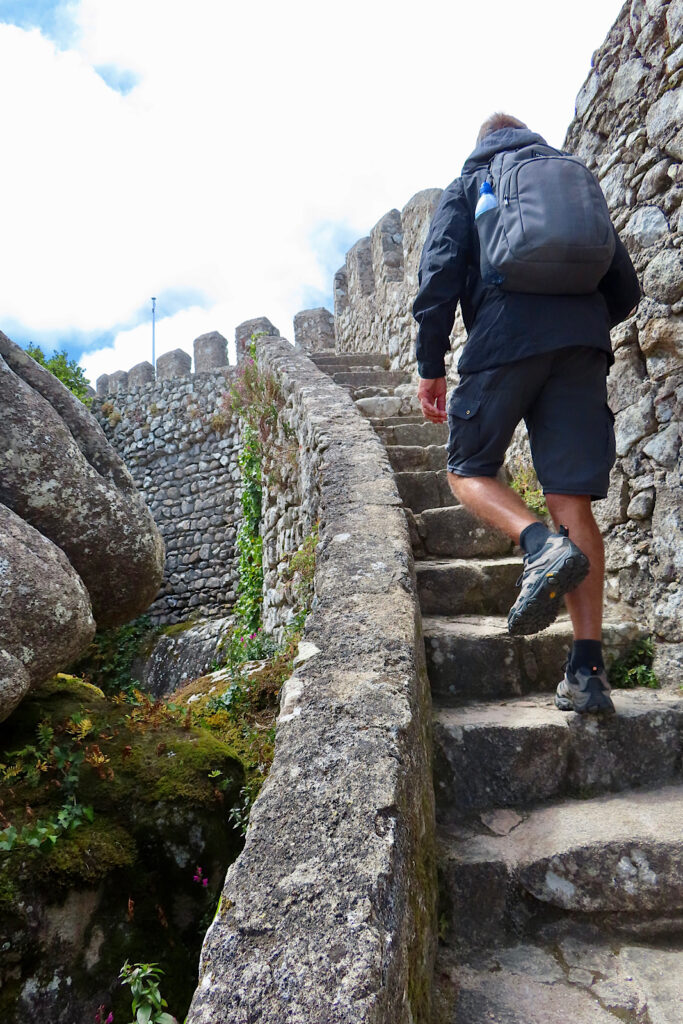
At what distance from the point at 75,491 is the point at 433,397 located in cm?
234

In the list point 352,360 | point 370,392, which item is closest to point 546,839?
point 370,392

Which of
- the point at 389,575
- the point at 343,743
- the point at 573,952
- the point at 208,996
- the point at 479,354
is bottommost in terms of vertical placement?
the point at 573,952

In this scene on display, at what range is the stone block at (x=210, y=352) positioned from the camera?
1213 cm

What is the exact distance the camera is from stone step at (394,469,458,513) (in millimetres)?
3735

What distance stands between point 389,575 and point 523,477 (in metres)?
1.70

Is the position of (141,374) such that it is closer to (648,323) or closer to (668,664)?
(648,323)

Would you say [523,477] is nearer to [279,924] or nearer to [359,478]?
[359,478]

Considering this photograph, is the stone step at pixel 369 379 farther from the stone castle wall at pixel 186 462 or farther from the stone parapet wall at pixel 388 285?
the stone castle wall at pixel 186 462

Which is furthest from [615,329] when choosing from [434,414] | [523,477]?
[523,477]

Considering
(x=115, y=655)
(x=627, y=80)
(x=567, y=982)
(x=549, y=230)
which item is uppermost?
(x=627, y=80)

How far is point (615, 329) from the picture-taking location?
8.79 ft

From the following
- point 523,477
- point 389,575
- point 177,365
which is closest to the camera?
point 389,575

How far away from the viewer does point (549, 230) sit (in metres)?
1.88

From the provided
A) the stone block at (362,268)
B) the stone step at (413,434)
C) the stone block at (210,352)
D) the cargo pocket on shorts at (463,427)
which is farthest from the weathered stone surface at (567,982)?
the stone block at (210,352)
